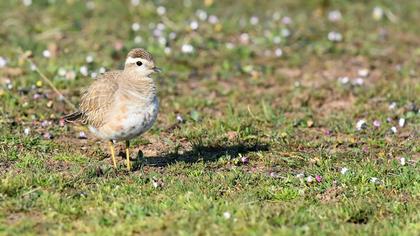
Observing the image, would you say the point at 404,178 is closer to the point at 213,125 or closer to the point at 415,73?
the point at 213,125

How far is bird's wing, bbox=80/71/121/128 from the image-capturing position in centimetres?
916

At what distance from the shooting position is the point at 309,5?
1734cm

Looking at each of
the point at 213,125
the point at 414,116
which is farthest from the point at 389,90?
the point at 213,125

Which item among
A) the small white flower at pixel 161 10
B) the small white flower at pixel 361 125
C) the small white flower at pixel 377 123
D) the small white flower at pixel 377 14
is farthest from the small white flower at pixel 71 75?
the small white flower at pixel 377 14

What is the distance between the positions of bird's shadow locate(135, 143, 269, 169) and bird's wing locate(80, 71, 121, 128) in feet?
2.58

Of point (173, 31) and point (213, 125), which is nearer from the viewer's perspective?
point (213, 125)

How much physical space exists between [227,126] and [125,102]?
2.47 m

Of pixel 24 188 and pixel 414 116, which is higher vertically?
pixel 24 188

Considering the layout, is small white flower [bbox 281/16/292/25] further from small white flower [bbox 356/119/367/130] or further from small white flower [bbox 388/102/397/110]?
small white flower [bbox 356/119/367/130]

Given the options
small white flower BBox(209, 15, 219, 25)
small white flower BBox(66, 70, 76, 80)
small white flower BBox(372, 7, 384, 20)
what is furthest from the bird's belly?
small white flower BBox(372, 7, 384, 20)

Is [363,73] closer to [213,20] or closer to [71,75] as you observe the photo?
[213,20]

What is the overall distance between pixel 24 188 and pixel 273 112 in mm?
4779

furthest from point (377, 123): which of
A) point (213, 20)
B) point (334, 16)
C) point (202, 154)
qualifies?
point (334, 16)

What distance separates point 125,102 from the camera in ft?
29.4
